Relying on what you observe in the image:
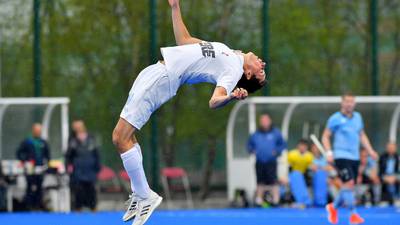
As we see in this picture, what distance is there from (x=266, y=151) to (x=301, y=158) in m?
0.91

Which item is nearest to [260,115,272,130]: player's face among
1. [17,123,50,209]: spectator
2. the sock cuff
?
[17,123,50,209]: spectator

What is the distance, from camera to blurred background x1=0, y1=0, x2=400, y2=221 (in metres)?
27.0

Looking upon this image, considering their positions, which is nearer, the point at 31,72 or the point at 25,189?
the point at 25,189

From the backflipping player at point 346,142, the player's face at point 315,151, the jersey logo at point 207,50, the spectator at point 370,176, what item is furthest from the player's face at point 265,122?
the jersey logo at point 207,50

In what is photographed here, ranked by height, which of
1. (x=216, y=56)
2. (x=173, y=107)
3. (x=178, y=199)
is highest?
(x=216, y=56)

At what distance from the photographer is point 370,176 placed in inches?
963

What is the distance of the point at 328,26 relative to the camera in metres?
28.5

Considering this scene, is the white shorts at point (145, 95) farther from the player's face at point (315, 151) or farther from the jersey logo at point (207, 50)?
the player's face at point (315, 151)

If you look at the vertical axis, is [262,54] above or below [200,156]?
above

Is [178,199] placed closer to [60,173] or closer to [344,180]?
[60,173]

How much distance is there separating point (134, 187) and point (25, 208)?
10957mm

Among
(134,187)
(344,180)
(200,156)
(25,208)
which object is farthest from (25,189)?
(134,187)

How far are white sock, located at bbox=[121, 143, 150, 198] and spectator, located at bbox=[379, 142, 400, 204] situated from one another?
1227 cm

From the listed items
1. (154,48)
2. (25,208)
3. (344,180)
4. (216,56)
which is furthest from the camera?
(154,48)
